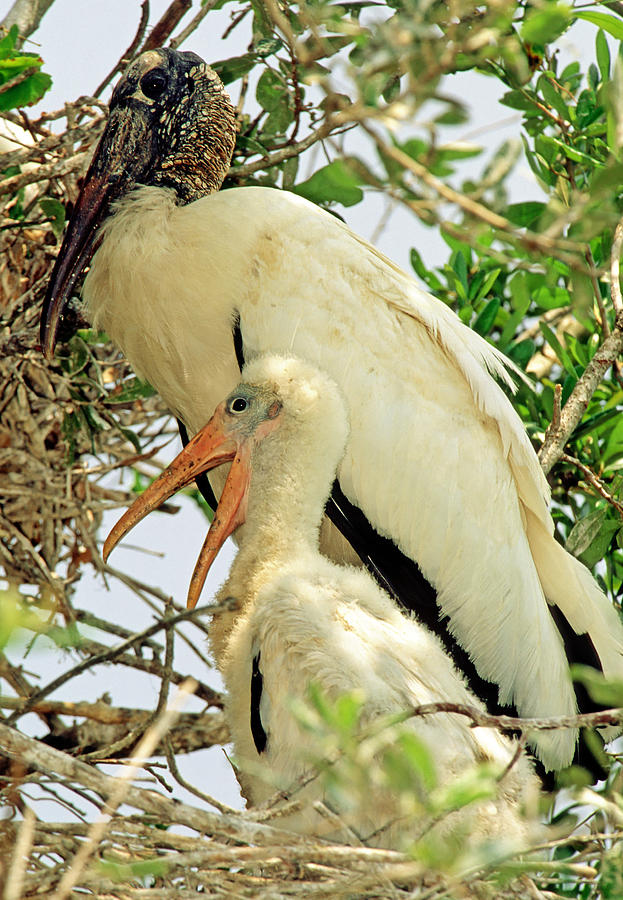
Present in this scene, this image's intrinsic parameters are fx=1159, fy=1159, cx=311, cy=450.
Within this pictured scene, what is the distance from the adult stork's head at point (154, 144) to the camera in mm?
3420

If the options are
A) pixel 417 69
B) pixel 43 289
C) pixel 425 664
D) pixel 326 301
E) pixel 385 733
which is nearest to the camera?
pixel 417 69

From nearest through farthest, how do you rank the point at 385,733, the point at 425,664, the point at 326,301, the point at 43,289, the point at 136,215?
1. the point at 385,733
2. the point at 425,664
3. the point at 326,301
4. the point at 136,215
5. the point at 43,289

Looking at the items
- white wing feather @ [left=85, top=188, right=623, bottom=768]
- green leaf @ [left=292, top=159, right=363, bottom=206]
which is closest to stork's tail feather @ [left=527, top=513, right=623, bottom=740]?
white wing feather @ [left=85, top=188, right=623, bottom=768]

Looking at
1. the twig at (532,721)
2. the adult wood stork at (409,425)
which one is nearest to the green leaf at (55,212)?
the adult wood stork at (409,425)

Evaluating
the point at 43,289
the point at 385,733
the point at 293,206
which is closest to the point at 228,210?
the point at 293,206

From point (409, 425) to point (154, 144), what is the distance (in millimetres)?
1284

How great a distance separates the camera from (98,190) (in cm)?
347

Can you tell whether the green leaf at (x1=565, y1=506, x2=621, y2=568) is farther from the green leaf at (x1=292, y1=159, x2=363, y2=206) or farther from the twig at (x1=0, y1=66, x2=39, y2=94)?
the twig at (x1=0, y1=66, x2=39, y2=94)

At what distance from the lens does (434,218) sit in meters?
1.53

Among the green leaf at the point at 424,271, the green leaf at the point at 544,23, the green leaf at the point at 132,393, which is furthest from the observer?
the green leaf at the point at 424,271

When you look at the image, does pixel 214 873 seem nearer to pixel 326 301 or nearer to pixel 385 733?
pixel 385 733

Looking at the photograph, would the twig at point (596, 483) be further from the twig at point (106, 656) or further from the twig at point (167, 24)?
the twig at point (167, 24)

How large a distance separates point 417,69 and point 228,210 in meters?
1.82

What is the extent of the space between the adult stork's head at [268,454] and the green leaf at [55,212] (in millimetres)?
826
